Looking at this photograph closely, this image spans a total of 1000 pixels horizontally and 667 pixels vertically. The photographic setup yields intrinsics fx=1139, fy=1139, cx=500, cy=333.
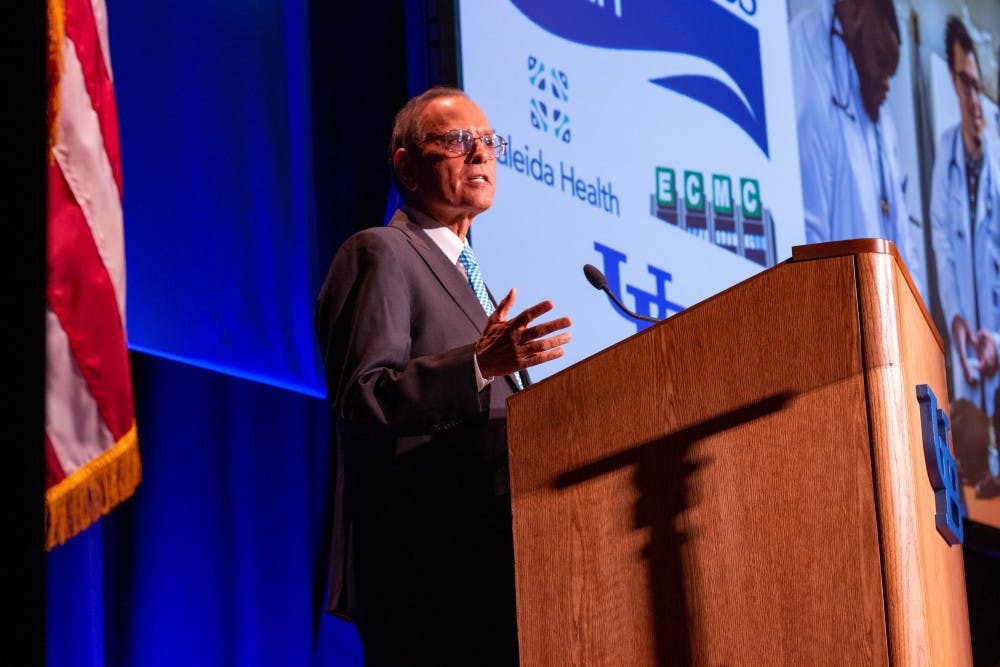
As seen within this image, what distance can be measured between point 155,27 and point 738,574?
6.50 ft

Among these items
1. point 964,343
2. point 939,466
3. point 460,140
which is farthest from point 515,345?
point 964,343

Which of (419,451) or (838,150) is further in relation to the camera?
(838,150)

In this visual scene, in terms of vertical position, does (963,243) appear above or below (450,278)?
above

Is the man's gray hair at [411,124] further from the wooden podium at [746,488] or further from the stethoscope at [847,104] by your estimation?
the stethoscope at [847,104]

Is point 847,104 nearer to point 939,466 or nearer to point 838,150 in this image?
point 838,150

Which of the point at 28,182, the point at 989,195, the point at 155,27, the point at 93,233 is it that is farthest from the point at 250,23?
the point at 989,195

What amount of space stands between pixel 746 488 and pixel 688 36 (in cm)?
260

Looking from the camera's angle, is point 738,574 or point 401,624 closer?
point 738,574

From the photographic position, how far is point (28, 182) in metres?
0.51

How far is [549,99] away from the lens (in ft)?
9.66

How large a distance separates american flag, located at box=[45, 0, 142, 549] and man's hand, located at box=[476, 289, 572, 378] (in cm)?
86

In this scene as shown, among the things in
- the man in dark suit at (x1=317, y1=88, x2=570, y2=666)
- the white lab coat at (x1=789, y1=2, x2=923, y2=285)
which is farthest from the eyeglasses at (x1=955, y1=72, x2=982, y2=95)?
the man in dark suit at (x1=317, y1=88, x2=570, y2=666)

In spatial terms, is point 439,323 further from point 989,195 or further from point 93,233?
point 989,195

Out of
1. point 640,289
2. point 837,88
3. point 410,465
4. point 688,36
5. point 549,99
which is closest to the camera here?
point 410,465
